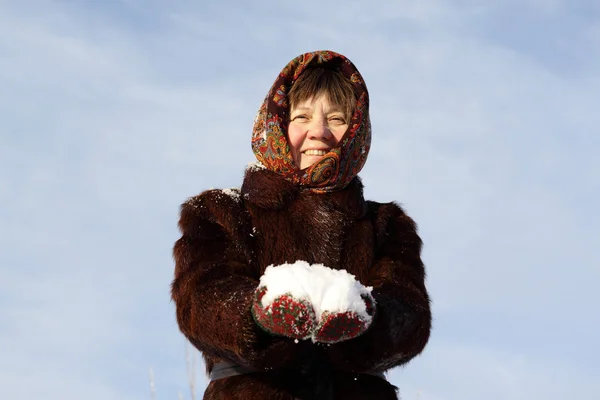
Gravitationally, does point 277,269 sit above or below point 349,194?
below

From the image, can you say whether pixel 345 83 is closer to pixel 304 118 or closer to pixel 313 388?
pixel 304 118

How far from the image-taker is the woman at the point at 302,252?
3588 millimetres

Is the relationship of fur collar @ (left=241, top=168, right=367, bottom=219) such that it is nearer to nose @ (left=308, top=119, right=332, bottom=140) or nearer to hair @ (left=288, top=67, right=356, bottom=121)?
nose @ (left=308, top=119, right=332, bottom=140)

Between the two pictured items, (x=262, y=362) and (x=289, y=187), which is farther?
(x=289, y=187)

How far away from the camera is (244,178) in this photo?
4199 millimetres

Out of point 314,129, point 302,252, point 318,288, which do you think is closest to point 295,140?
point 314,129

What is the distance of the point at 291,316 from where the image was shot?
3.28 metres

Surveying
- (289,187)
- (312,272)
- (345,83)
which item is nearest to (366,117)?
(345,83)

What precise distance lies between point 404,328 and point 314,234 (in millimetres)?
537

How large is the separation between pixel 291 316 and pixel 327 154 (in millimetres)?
1012

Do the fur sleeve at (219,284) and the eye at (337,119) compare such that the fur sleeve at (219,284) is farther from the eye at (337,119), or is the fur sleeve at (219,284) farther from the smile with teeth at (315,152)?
the eye at (337,119)

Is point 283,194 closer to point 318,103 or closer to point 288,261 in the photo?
point 288,261

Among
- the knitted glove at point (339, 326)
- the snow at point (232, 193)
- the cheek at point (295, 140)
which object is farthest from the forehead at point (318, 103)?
the knitted glove at point (339, 326)

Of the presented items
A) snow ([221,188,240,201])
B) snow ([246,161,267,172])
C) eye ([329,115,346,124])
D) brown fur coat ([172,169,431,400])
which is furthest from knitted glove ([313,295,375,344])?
eye ([329,115,346,124])
